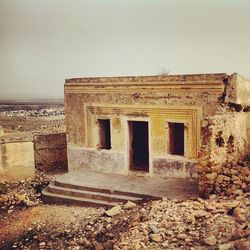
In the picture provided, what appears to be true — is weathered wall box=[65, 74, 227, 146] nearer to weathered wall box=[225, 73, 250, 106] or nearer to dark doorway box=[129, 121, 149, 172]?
weathered wall box=[225, 73, 250, 106]

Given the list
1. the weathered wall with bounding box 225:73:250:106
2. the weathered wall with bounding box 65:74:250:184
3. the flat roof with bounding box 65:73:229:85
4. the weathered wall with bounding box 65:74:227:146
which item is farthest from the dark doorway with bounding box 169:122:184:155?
the weathered wall with bounding box 225:73:250:106

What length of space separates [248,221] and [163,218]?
1951 millimetres

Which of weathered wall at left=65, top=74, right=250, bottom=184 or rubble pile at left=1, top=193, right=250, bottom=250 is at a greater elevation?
weathered wall at left=65, top=74, right=250, bottom=184

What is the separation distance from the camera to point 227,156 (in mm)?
9375

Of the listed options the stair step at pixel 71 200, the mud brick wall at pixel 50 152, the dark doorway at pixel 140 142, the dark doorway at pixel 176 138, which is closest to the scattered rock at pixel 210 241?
the stair step at pixel 71 200

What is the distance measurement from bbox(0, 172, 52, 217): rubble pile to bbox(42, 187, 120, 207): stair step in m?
0.38

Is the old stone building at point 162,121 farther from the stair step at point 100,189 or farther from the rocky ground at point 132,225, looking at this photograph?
the stair step at point 100,189

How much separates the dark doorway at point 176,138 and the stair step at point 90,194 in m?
2.47

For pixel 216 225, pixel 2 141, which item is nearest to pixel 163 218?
pixel 216 225

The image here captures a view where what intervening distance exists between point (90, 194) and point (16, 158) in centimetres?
413

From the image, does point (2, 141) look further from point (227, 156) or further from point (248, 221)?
point (248, 221)

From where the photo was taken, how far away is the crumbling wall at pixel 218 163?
8523 millimetres

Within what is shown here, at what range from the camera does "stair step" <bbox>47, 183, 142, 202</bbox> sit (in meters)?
9.82

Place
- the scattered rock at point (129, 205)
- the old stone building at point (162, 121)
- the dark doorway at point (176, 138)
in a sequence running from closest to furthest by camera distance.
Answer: the scattered rock at point (129, 205)
the old stone building at point (162, 121)
the dark doorway at point (176, 138)
